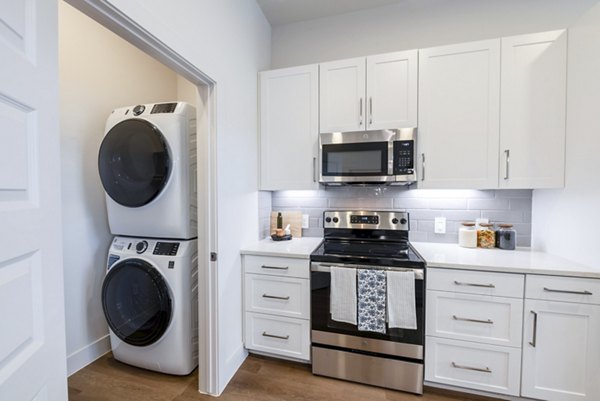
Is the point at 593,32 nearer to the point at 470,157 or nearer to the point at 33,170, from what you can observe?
the point at 470,157

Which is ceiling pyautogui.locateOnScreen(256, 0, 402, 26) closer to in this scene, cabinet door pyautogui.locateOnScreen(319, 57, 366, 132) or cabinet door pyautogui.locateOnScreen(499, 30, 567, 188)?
cabinet door pyautogui.locateOnScreen(319, 57, 366, 132)

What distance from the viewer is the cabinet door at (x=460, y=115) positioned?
1778 millimetres

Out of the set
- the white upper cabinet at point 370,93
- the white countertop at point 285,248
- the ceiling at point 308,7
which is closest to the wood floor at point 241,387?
the white countertop at point 285,248

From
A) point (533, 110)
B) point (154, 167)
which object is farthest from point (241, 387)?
point (533, 110)

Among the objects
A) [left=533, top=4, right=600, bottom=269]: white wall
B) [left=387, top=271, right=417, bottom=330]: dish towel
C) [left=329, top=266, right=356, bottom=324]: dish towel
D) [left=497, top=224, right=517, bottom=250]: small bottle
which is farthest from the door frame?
[left=533, top=4, right=600, bottom=269]: white wall

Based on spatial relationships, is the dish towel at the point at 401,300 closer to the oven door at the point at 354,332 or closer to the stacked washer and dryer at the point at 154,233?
the oven door at the point at 354,332

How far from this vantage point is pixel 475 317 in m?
1.57

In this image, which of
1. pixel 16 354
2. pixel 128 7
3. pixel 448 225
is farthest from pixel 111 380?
pixel 448 225

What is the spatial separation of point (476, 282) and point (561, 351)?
55 cm

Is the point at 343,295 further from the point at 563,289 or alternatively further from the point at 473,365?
the point at 563,289

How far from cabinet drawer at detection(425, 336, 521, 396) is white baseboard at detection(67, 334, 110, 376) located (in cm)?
245

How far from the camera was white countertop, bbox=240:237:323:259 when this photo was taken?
1864mm

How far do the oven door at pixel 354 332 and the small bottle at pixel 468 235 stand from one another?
0.64 meters

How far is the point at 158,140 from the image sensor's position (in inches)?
67.3
